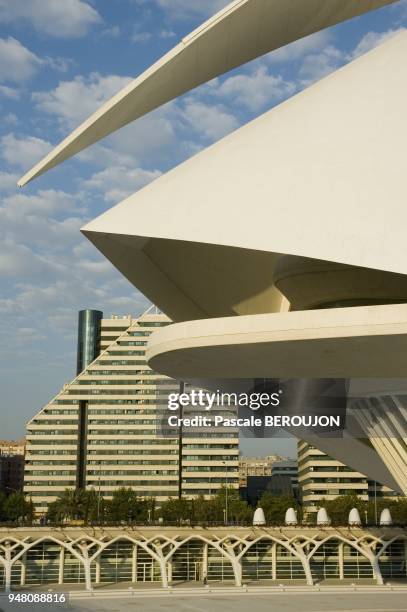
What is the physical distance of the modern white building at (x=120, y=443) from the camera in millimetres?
87438

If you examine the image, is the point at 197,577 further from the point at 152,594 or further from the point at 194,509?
the point at 194,509

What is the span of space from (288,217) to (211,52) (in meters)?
5.61

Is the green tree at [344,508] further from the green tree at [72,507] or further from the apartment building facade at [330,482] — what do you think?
the green tree at [72,507]

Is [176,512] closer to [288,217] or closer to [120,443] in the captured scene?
[120,443]

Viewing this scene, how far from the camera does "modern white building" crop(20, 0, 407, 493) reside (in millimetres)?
13602

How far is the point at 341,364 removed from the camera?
14.6 metres

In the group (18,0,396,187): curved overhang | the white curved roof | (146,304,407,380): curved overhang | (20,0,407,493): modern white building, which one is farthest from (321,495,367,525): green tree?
(146,304,407,380): curved overhang

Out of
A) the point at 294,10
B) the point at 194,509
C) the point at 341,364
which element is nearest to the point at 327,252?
the point at 341,364

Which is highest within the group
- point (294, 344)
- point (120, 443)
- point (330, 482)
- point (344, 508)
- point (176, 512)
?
point (120, 443)

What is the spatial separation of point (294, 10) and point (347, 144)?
16.0ft

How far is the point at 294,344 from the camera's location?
1362 centimetres

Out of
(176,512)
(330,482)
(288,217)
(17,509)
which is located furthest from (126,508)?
(288,217)

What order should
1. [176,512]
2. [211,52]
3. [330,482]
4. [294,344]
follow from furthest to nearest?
[330,482], [176,512], [211,52], [294,344]

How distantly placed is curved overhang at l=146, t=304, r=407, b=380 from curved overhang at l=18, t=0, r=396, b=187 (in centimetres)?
515
